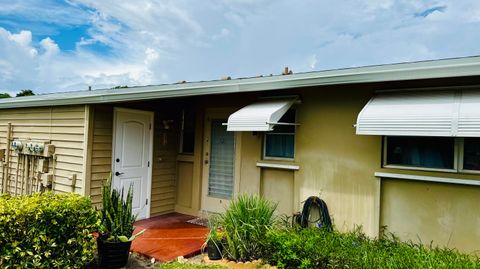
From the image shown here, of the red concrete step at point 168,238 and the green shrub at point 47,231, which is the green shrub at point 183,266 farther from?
the green shrub at point 47,231

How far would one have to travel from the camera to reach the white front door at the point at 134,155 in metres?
6.48

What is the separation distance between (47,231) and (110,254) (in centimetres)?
89

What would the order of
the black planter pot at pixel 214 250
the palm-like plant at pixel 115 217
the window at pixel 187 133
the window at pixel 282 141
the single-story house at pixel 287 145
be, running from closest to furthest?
1. the single-story house at pixel 287 145
2. the palm-like plant at pixel 115 217
3. the black planter pot at pixel 214 250
4. the window at pixel 282 141
5. the window at pixel 187 133

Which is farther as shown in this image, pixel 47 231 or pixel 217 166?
pixel 217 166

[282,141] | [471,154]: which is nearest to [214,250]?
[282,141]

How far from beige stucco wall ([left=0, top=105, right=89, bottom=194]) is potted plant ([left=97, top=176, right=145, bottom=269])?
1670 mm

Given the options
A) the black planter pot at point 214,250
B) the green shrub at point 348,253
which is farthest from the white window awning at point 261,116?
the black planter pot at point 214,250

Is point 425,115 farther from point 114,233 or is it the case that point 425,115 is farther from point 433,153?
point 114,233

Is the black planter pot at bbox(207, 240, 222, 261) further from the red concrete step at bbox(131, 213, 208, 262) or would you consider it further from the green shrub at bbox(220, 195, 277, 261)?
the red concrete step at bbox(131, 213, 208, 262)

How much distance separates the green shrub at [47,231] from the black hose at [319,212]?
3132 millimetres

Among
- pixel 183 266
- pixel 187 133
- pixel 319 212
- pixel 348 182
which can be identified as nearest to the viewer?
pixel 183 266

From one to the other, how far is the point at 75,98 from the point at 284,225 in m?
4.57

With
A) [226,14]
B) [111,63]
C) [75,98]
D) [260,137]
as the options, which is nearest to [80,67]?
[111,63]

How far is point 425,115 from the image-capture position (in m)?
3.72
